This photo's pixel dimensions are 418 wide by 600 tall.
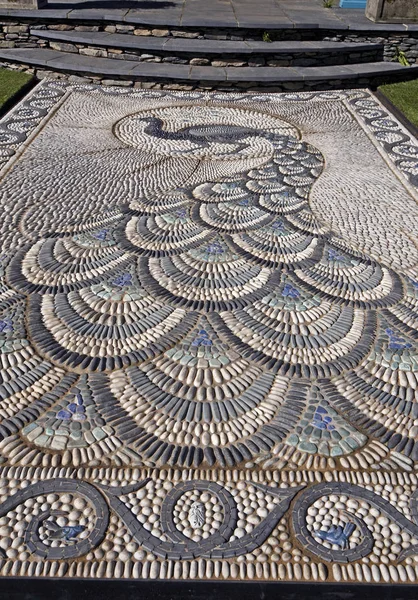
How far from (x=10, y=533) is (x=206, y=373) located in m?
0.96

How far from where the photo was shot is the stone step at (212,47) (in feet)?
21.0

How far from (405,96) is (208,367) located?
16.3 feet

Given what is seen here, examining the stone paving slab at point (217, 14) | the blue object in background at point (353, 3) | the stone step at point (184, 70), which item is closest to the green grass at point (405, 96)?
the stone step at point (184, 70)

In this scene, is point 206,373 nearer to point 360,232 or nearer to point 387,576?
point 387,576

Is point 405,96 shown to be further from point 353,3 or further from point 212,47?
point 353,3

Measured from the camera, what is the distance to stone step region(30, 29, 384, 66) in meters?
6.41

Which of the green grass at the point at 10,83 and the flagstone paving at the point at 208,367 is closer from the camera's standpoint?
the flagstone paving at the point at 208,367

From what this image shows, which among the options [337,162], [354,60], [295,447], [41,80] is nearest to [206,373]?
[295,447]

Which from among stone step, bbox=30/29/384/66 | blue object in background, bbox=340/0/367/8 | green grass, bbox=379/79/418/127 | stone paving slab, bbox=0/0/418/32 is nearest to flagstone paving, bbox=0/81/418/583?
green grass, bbox=379/79/418/127

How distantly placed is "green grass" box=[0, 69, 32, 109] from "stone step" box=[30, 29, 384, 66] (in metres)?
0.73

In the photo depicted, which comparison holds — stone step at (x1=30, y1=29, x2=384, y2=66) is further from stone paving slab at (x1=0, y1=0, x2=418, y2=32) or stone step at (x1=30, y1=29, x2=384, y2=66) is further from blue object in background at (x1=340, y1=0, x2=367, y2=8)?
blue object in background at (x1=340, y1=0, x2=367, y2=8)

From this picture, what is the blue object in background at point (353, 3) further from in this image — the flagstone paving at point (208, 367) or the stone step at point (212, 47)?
the flagstone paving at point (208, 367)

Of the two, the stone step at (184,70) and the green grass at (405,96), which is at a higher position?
the stone step at (184,70)

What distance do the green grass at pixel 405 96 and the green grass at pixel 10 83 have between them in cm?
388
